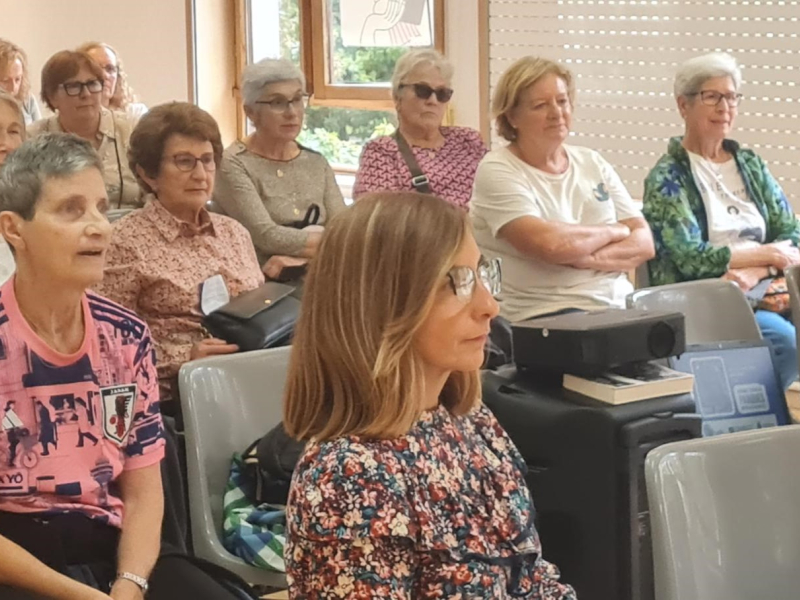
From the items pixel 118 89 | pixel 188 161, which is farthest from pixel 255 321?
pixel 118 89

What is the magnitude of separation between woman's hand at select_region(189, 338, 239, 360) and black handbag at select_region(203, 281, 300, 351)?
1cm

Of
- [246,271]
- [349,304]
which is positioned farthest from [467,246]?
[246,271]

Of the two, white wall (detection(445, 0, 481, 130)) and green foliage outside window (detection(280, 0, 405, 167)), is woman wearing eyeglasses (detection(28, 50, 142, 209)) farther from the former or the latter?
green foliage outside window (detection(280, 0, 405, 167))

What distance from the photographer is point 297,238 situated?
140 inches

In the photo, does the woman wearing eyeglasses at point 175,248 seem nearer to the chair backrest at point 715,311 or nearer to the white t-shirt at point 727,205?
the chair backrest at point 715,311

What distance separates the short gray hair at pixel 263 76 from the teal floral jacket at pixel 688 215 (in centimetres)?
124

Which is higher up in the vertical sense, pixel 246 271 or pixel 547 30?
pixel 547 30

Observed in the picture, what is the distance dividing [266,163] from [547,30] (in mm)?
1577

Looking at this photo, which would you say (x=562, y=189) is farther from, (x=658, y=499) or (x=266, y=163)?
(x=658, y=499)

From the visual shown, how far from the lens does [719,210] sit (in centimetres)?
354

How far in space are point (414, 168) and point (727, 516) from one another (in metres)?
2.33

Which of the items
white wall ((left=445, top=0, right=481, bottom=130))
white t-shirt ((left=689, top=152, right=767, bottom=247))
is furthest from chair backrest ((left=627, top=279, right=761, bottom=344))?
white wall ((left=445, top=0, right=481, bottom=130))

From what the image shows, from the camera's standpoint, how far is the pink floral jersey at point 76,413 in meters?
1.81

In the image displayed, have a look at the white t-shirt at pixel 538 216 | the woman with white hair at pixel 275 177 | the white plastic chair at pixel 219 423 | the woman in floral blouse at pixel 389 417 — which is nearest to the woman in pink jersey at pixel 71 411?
the white plastic chair at pixel 219 423
